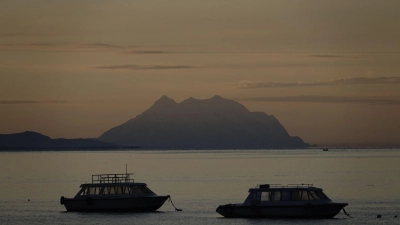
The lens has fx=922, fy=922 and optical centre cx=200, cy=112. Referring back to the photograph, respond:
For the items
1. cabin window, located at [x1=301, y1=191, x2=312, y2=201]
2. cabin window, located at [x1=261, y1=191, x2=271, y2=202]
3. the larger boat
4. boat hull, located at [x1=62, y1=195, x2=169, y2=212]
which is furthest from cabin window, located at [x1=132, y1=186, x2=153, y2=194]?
cabin window, located at [x1=301, y1=191, x2=312, y2=201]

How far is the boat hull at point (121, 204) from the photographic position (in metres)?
96.1

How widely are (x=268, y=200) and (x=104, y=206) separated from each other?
18.8 metres

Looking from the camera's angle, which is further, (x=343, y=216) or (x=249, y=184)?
(x=249, y=184)

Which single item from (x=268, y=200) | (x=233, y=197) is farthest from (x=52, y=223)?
(x=233, y=197)

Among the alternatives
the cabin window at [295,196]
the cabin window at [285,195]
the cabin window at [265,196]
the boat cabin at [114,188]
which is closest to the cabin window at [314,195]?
the cabin window at [295,196]

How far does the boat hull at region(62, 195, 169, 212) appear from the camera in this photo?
96062 mm

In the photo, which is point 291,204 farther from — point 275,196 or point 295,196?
point 275,196

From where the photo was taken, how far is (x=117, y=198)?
316 ft

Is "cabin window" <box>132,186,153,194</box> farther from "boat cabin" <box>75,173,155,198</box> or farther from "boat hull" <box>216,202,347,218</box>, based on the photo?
"boat hull" <box>216,202,347,218</box>

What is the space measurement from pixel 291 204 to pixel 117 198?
19.4 m

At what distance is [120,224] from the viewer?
3489 inches

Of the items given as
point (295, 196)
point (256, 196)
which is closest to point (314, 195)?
point (295, 196)

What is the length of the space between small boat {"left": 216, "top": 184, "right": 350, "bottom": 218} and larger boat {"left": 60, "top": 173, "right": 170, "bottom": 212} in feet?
40.3

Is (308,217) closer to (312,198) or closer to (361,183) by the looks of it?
(312,198)
